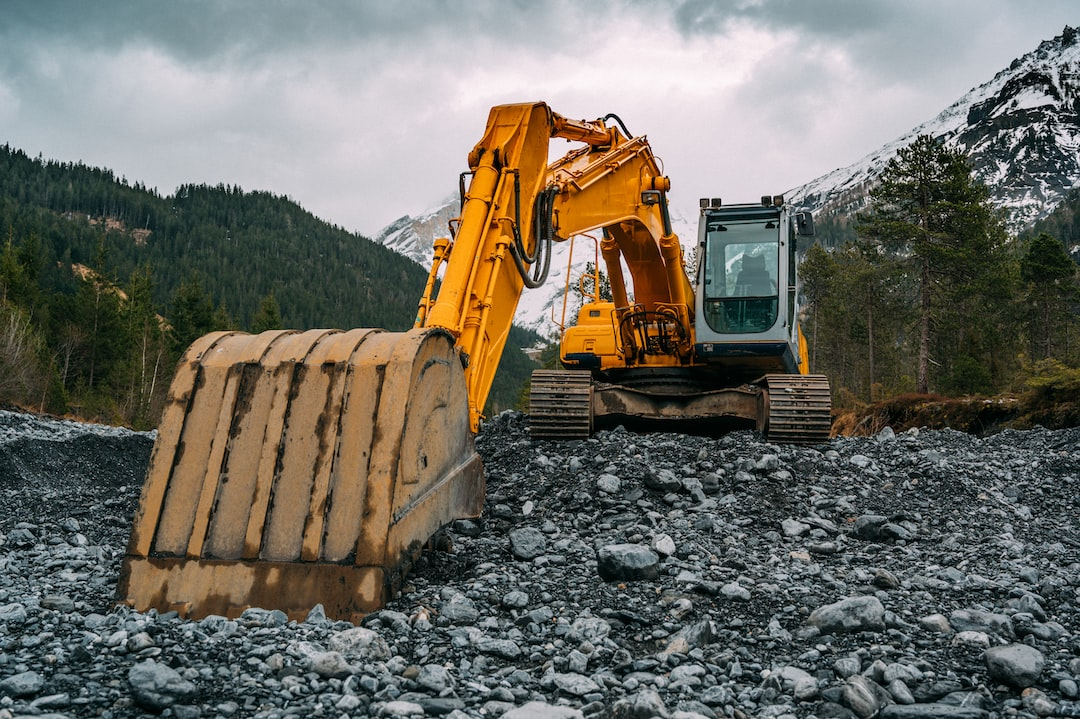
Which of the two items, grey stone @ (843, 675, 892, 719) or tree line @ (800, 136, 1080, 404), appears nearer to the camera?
grey stone @ (843, 675, 892, 719)

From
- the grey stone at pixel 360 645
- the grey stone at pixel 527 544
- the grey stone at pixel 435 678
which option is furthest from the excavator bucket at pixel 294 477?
the grey stone at pixel 435 678

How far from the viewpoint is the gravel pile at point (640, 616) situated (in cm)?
268

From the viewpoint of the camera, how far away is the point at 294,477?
3717mm

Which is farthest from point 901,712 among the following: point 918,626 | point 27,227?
point 27,227

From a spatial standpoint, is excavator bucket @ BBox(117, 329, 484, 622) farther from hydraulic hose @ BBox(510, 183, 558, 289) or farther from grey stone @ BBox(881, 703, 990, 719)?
grey stone @ BBox(881, 703, 990, 719)

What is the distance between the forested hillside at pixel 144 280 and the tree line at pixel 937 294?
29.9 metres

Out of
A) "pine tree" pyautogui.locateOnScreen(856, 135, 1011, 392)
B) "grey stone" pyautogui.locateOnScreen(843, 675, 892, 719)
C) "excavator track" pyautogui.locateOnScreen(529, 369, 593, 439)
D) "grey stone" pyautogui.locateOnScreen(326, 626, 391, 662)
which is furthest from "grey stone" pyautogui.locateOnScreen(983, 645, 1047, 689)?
"pine tree" pyautogui.locateOnScreen(856, 135, 1011, 392)

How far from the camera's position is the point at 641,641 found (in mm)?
3346

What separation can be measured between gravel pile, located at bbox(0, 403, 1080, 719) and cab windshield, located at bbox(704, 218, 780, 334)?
3000 millimetres

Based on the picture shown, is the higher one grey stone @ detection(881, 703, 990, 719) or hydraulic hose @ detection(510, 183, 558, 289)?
hydraulic hose @ detection(510, 183, 558, 289)

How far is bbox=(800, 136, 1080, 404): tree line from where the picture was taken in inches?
1145

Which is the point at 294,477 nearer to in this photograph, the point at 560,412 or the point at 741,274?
the point at 560,412

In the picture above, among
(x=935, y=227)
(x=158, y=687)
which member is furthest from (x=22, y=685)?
(x=935, y=227)

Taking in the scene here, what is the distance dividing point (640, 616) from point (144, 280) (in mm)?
58414
